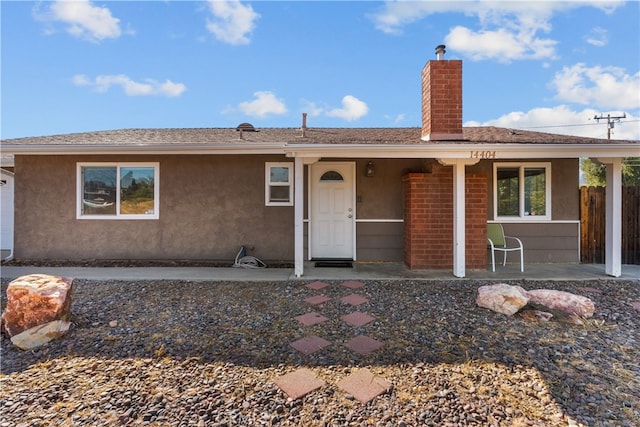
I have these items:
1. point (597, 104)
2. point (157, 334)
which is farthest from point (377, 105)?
point (597, 104)

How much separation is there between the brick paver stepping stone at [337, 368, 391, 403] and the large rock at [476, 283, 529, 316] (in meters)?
2.20

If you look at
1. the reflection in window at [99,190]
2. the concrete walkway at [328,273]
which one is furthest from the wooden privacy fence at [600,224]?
the reflection in window at [99,190]

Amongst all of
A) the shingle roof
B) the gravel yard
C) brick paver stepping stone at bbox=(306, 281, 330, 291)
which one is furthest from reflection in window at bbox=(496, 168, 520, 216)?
brick paver stepping stone at bbox=(306, 281, 330, 291)

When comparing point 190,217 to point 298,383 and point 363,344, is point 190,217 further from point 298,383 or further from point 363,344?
point 298,383

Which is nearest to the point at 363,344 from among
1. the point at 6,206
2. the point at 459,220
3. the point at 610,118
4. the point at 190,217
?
the point at 459,220

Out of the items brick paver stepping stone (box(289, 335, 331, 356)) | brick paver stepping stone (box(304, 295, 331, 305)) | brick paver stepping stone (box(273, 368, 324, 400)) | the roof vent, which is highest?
the roof vent

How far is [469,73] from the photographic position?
662cm

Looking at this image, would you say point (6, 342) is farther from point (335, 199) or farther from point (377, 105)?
point (377, 105)

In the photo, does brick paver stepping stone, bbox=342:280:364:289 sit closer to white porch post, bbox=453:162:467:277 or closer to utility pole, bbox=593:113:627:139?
white porch post, bbox=453:162:467:277

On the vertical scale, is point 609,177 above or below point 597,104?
below

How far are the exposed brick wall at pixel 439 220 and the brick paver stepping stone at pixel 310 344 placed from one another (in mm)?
3436

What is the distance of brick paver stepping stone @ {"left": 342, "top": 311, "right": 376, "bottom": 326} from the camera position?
354cm

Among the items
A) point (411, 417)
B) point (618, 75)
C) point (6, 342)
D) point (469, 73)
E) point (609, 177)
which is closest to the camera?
point (411, 417)

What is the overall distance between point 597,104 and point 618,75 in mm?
15378
